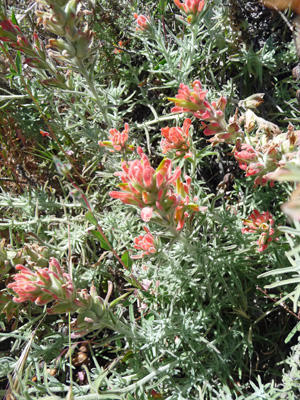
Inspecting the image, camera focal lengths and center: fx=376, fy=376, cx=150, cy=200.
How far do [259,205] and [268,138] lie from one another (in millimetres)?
449

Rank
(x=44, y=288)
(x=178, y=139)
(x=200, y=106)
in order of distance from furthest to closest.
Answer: (x=178, y=139)
(x=200, y=106)
(x=44, y=288)

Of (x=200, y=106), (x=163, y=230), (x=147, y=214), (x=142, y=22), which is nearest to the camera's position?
(x=147, y=214)

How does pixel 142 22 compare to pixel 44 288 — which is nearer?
pixel 44 288

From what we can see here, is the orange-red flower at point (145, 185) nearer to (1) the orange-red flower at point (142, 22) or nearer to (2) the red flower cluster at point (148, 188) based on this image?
(2) the red flower cluster at point (148, 188)

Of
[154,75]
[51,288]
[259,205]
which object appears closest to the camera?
[51,288]

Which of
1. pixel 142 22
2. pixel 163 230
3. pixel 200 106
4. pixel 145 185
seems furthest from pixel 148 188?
pixel 142 22

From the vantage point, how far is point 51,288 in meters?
1.16

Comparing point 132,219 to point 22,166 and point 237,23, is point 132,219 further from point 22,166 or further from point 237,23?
point 237,23

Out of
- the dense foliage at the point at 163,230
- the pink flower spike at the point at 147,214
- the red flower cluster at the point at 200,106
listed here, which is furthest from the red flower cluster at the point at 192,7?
the pink flower spike at the point at 147,214

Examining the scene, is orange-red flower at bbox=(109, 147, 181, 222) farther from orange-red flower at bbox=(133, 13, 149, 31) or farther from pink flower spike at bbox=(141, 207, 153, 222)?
orange-red flower at bbox=(133, 13, 149, 31)

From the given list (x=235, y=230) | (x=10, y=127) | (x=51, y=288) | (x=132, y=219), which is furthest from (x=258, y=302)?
(x=10, y=127)

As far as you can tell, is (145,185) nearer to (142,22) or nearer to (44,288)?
(44,288)

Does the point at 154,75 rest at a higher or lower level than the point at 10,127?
higher

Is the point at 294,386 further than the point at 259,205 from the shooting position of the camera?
No
